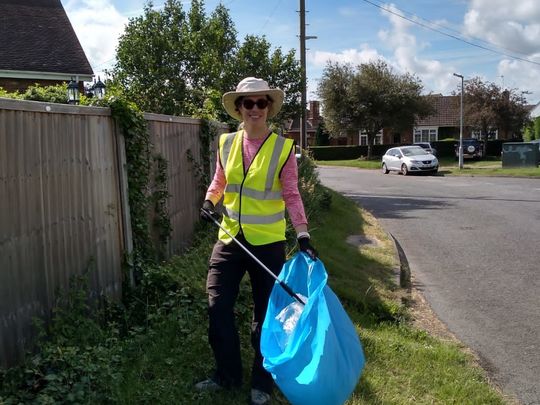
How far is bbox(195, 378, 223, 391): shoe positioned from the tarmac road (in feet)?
7.13

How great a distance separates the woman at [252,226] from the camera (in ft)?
11.7

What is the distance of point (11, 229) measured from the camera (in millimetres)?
3506

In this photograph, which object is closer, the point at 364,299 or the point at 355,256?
the point at 364,299

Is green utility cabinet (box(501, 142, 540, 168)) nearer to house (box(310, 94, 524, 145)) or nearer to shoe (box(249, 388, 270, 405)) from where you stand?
house (box(310, 94, 524, 145))

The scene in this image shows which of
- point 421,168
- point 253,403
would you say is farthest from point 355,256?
point 421,168

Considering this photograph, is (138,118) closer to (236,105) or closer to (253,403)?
(236,105)

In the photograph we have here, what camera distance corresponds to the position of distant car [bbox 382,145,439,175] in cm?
3038

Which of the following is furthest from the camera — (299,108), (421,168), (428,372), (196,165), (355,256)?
(421,168)

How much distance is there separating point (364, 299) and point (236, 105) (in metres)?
3.01

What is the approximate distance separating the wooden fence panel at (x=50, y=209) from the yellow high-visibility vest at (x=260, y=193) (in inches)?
47.7

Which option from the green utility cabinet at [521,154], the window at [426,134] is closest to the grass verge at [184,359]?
the green utility cabinet at [521,154]

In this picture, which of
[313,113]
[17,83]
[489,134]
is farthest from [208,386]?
[313,113]

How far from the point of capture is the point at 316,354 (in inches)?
107

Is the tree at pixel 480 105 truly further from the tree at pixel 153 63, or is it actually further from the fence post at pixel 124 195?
the fence post at pixel 124 195
